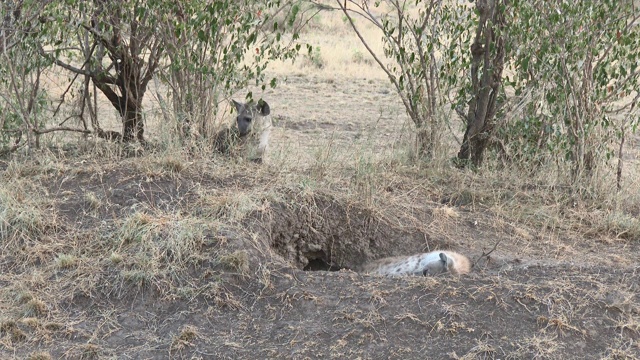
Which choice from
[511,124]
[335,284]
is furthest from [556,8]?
[335,284]

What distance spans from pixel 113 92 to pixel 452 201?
107 inches

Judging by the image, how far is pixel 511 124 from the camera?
670cm

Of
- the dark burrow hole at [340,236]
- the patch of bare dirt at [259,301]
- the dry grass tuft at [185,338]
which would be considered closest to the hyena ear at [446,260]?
the patch of bare dirt at [259,301]

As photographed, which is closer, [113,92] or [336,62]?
[113,92]

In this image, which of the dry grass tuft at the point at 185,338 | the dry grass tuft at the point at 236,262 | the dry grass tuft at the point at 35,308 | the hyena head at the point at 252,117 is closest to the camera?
the dry grass tuft at the point at 185,338

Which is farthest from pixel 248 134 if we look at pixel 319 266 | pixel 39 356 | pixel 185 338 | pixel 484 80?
pixel 39 356

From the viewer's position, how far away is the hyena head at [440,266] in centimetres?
474

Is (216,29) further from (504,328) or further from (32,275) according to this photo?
(504,328)

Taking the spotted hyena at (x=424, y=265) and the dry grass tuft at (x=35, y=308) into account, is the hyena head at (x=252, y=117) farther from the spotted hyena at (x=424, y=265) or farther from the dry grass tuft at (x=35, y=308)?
the dry grass tuft at (x=35, y=308)

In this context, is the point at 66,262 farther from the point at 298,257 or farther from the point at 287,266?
the point at 298,257

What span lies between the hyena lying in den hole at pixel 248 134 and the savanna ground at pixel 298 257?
0.30m

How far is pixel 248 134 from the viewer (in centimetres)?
675

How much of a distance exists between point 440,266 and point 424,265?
14 cm

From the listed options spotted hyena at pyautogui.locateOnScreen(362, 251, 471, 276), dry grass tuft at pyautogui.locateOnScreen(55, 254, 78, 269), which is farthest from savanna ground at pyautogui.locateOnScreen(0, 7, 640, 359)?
spotted hyena at pyautogui.locateOnScreen(362, 251, 471, 276)
